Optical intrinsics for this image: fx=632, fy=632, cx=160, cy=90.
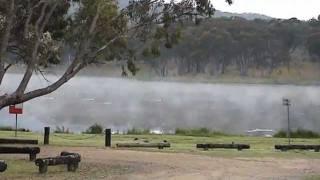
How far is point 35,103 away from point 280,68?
5254 centimetres

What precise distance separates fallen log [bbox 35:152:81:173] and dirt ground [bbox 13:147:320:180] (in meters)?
0.31

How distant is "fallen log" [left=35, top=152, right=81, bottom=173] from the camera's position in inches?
465

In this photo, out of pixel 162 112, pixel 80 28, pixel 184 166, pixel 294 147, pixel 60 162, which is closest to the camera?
pixel 60 162

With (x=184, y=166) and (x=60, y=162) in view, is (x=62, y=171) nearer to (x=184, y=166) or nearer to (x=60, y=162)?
(x=60, y=162)

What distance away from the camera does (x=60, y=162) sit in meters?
12.0

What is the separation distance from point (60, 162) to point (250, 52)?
276 ft

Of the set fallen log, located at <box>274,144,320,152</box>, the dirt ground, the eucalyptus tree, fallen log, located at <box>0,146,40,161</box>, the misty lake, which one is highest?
the eucalyptus tree

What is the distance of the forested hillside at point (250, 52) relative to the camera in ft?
297

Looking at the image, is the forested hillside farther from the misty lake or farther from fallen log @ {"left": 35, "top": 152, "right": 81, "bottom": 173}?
fallen log @ {"left": 35, "top": 152, "right": 81, "bottom": 173}

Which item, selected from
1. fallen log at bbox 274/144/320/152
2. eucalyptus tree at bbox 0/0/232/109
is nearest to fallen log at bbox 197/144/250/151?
fallen log at bbox 274/144/320/152

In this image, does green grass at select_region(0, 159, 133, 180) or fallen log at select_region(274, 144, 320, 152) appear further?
fallen log at select_region(274, 144, 320, 152)

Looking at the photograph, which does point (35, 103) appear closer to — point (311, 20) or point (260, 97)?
point (260, 97)

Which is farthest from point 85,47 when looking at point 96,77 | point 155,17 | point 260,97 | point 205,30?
point 96,77

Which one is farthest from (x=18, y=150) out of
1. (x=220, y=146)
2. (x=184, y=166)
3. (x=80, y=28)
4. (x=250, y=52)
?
(x=250, y=52)
